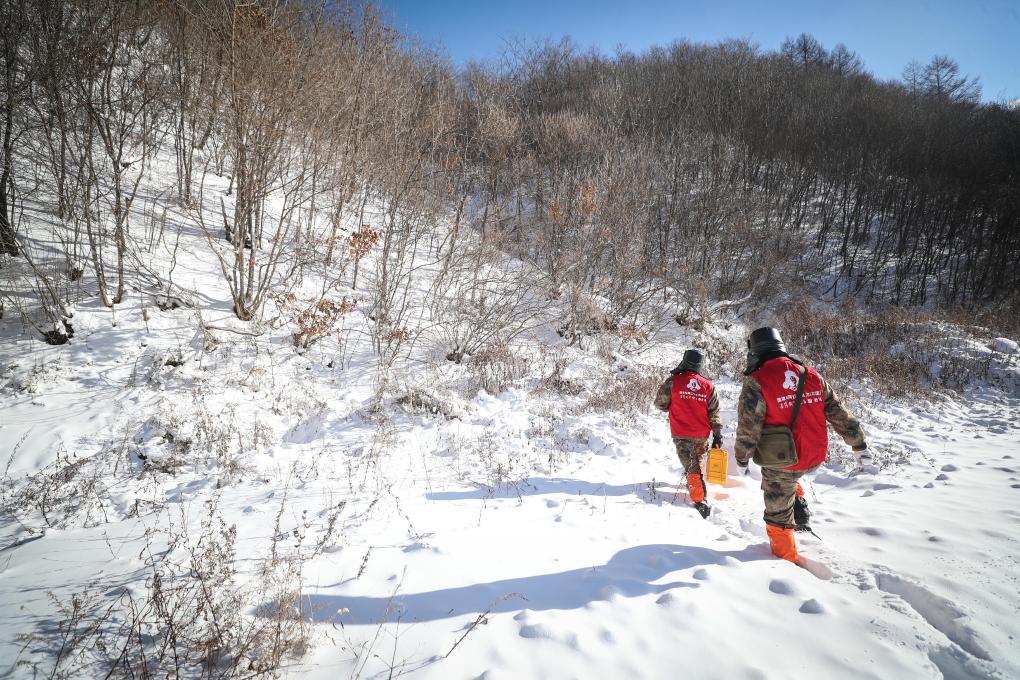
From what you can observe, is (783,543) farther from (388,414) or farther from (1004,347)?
(1004,347)

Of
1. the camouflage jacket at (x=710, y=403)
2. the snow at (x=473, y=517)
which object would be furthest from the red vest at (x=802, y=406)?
the camouflage jacket at (x=710, y=403)

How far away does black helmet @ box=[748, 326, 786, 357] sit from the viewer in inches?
133

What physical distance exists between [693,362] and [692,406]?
20.3 inches

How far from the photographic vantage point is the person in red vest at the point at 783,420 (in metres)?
3.27

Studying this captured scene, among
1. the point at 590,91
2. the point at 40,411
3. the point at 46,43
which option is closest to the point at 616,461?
the point at 40,411

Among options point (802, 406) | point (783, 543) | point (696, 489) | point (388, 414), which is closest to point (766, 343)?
point (802, 406)

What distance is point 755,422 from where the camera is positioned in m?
3.36

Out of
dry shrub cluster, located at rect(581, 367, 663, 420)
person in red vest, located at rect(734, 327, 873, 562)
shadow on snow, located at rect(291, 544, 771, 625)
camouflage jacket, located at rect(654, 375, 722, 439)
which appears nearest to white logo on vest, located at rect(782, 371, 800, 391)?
person in red vest, located at rect(734, 327, 873, 562)

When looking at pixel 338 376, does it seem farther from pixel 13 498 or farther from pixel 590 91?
pixel 590 91

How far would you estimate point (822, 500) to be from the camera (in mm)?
4539

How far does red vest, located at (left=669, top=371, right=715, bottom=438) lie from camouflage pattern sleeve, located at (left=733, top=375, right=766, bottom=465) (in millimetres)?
1089

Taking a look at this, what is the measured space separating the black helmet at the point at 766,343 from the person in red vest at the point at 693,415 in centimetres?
98

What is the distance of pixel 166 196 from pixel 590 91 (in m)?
20.1

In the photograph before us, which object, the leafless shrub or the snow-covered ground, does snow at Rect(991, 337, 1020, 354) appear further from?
the snow-covered ground
